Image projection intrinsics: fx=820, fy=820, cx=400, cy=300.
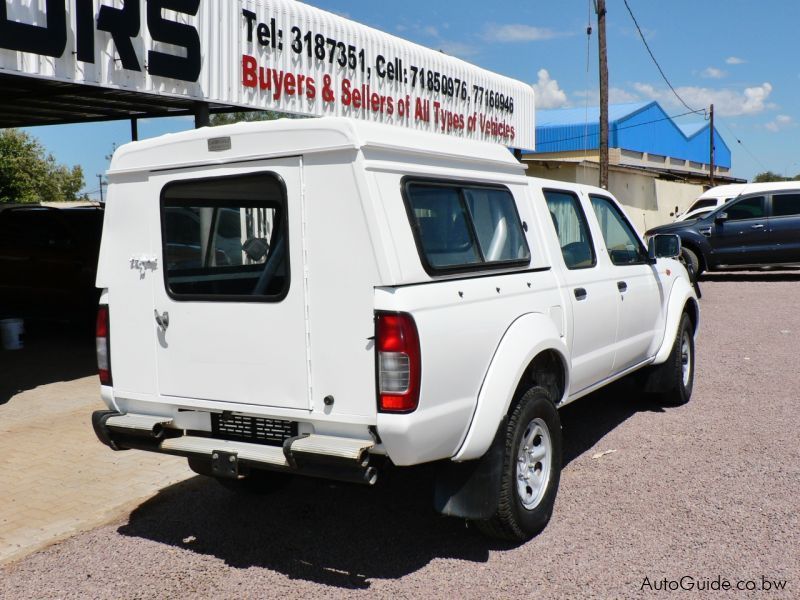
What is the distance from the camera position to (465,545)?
4.41 metres

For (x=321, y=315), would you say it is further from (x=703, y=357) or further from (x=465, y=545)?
(x=703, y=357)

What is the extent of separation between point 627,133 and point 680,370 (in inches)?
1760

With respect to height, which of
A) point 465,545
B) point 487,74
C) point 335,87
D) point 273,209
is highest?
point 487,74

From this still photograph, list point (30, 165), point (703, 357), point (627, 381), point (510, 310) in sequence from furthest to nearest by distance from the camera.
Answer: point (30, 165) < point (703, 357) < point (627, 381) < point (510, 310)

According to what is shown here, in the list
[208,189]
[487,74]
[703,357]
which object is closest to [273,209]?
[208,189]

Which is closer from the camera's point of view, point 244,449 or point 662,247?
point 244,449

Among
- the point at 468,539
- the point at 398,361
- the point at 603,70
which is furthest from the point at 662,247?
the point at 603,70

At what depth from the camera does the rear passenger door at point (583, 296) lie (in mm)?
5160

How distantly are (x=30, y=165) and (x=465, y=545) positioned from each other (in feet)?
147

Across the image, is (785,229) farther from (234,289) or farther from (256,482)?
(234,289)

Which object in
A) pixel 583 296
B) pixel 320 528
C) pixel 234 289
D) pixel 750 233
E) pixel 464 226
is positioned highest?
pixel 750 233

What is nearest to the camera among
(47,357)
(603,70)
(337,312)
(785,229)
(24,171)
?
(337,312)

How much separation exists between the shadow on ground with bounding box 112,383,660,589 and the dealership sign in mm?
4495

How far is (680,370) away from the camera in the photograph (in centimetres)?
705
